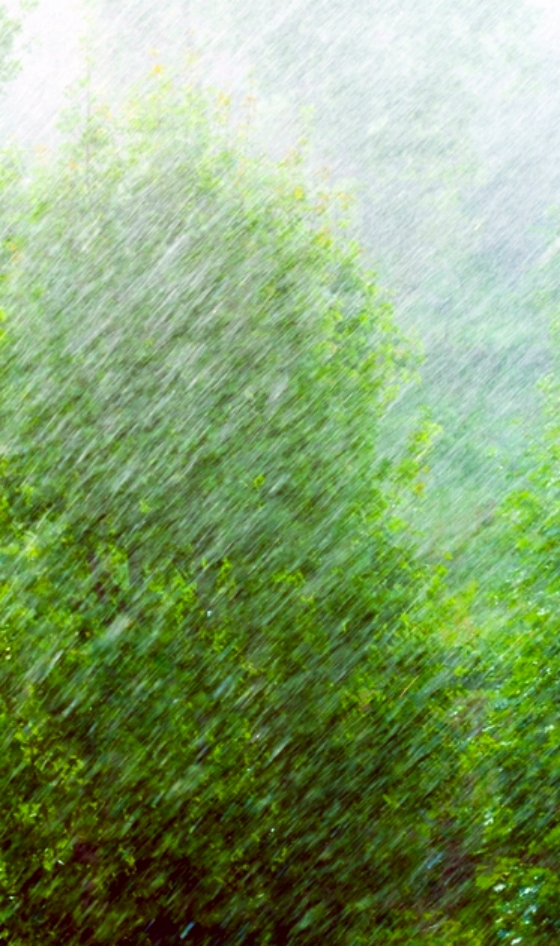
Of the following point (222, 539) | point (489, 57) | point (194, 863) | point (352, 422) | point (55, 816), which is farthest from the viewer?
point (489, 57)

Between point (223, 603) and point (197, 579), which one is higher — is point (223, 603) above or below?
below

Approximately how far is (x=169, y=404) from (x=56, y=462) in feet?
3.73

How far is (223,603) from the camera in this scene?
878 centimetres

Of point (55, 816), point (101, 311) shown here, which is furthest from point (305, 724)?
point (101, 311)

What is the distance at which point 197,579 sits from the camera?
8.73 meters

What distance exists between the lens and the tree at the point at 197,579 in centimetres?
775

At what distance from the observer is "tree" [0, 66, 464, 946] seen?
305 inches

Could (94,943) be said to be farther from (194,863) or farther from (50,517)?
(50,517)

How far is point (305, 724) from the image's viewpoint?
8.93 m

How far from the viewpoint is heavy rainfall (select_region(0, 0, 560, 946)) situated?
773 cm

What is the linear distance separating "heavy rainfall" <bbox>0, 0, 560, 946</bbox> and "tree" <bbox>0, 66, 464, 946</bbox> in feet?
0.08

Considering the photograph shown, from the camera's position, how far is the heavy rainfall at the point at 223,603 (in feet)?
25.4

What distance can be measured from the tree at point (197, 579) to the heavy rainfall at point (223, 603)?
0.08 feet

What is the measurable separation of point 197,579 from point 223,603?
11.6 inches
